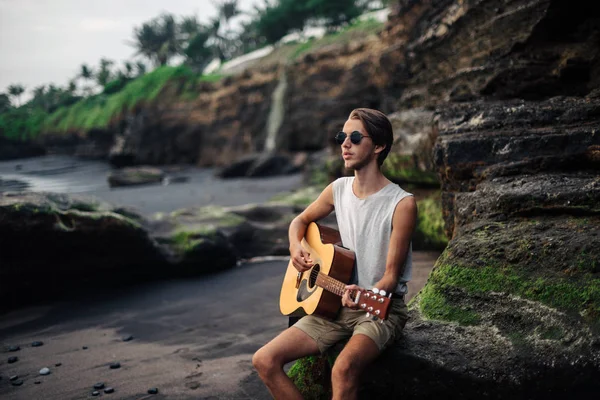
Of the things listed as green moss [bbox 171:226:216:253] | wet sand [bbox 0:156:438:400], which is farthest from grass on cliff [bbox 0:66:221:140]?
wet sand [bbox 0:156:438:400]

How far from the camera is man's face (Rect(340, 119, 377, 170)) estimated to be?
265cm

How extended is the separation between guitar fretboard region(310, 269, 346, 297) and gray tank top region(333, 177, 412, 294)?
15 centimetres

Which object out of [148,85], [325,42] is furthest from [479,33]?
[148,85]

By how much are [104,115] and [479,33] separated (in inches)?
1412

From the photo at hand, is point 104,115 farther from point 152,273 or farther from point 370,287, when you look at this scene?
point 370,287

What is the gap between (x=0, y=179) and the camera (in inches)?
899

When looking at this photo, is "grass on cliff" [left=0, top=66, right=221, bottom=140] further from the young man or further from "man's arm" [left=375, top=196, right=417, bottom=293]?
"man's arm" [left=375, top=196, right=417, bottom=293]

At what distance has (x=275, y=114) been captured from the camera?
93.8 feet

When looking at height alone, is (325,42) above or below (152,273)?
above

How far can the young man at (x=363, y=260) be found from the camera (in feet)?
7.91

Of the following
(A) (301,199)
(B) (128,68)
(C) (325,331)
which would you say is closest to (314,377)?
(C) (325,331)

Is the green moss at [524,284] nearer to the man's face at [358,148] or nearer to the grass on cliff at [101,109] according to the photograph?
the man's face at [358,148]

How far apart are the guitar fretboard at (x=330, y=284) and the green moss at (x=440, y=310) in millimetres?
752

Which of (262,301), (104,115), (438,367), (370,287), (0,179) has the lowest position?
(262,301)
